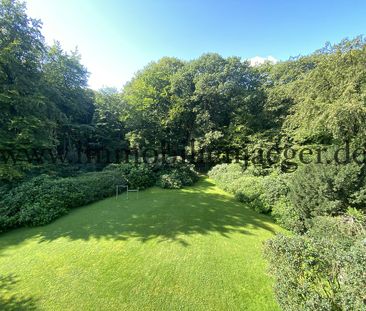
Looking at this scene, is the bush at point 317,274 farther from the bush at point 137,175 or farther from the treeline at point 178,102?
the bush at point 137,175

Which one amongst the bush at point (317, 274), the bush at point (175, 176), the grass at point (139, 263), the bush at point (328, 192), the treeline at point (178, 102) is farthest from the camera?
the bush at point (175, 176)

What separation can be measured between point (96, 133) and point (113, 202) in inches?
468

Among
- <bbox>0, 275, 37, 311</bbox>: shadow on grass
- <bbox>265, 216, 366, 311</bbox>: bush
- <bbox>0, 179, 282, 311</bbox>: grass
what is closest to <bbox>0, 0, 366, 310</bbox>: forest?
<bbox>265, 216, 366, 311</bbox>: bush

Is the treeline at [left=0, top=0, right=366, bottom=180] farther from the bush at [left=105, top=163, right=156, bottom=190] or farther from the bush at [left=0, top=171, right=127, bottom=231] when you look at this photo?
the bush at [left=105, top=163, right=156, bottom=190]

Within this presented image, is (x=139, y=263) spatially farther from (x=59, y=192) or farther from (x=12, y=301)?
(x=59, y=192)

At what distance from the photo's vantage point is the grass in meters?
3.86

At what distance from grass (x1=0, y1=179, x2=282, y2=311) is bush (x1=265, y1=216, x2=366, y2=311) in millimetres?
1147

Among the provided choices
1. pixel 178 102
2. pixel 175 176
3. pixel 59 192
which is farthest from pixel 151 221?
pixel 178 102

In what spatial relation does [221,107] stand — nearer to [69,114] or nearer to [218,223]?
[69,114]

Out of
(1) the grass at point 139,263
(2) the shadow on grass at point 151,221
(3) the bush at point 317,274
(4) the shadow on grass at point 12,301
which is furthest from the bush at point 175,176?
(3) the bush at point 317,274

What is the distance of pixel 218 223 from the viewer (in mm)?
7527

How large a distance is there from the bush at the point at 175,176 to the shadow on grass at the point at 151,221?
2.71m

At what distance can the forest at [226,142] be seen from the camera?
345cm

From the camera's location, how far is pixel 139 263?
4.95 m
